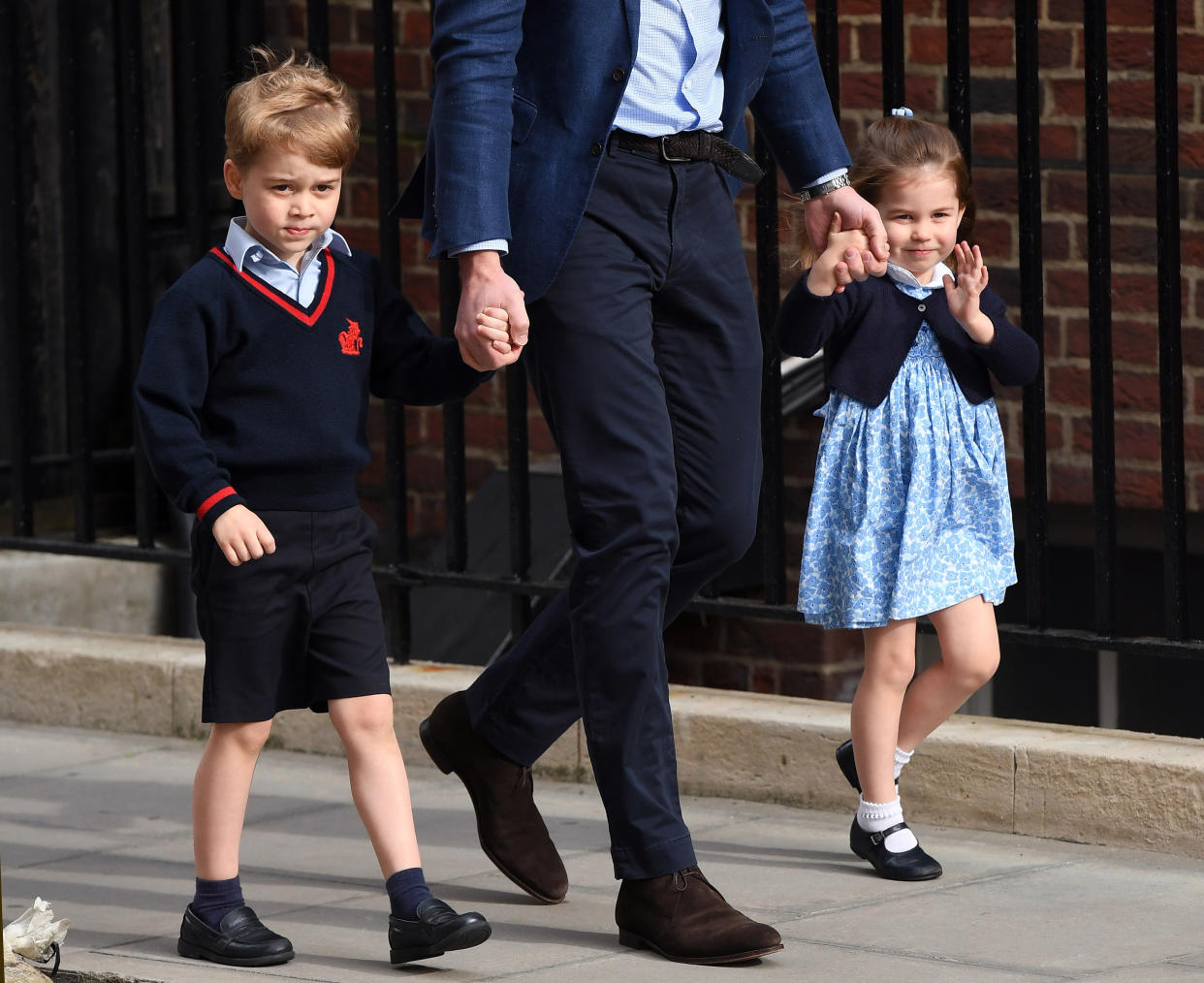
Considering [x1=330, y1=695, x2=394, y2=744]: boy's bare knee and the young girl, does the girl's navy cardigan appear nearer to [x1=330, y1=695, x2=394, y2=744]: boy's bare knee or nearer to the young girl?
the young girl

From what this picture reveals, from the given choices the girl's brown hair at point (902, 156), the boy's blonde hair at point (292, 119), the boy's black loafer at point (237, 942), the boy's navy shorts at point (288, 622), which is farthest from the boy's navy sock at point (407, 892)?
the girl's brown hair at point (902, 156)

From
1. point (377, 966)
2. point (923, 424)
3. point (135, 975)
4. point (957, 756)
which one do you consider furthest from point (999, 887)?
point (135, 975)

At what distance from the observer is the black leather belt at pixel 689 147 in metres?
3.58

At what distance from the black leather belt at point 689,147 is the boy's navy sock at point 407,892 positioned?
47.6 inches

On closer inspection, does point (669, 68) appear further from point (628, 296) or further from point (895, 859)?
point (895, 859)

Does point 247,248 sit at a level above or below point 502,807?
above

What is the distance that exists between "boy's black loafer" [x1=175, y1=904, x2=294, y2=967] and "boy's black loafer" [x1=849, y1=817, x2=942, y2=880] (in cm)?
110

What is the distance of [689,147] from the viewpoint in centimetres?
362

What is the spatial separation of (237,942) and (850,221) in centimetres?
159

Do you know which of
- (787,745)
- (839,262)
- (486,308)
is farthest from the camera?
(787,745)

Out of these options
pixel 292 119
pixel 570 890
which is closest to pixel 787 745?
pixel 570 890

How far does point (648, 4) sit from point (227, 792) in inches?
56.6

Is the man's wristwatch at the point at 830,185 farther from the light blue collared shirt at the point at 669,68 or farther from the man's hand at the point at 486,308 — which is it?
the man's hand at the point at 486,308

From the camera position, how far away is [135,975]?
3438 mm
